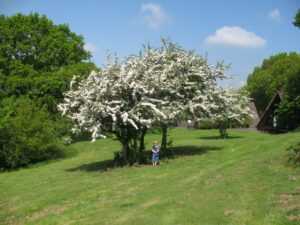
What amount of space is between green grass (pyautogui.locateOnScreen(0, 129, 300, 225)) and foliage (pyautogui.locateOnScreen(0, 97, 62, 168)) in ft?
35.4

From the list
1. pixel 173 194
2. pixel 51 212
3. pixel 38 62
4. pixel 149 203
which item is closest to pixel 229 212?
pixel 149 203

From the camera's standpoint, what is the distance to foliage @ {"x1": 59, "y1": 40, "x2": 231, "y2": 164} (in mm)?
→ 23172

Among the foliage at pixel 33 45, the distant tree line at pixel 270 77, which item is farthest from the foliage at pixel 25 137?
the distant tree line at pixel 270 77

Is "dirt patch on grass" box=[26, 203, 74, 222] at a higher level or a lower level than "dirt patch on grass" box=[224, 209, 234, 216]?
lower

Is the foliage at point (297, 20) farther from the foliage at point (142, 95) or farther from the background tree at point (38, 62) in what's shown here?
the background tree at point (38, 62)

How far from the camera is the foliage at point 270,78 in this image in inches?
2894

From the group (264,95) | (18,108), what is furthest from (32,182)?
(264,95)

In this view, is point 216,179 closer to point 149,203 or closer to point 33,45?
point 149,203

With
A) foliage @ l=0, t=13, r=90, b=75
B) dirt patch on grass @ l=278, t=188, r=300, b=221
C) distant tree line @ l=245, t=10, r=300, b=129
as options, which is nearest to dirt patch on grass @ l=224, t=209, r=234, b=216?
dirt patch on grass @ l=278, t=188, r=300, b=221

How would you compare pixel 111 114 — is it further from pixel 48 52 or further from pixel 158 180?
pixel 48 52

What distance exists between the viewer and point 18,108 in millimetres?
36438

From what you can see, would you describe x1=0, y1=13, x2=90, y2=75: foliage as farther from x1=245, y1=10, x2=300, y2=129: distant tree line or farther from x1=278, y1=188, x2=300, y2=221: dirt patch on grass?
x1=278, y1=188, x2=300, y2=221: dirt patch on grass

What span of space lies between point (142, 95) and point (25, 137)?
14238 mm

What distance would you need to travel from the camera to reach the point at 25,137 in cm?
3447
